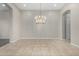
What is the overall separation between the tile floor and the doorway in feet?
1.11

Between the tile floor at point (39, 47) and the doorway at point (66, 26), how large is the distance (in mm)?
338

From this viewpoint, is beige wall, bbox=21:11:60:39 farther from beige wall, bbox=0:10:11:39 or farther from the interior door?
beige wall, bbox=0:10:11:39

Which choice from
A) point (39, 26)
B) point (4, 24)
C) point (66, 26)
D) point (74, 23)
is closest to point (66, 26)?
point (66, 26)

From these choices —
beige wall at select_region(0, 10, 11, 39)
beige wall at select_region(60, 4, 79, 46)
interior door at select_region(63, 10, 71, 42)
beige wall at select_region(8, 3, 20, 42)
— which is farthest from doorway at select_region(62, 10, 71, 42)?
beige wall at select_region(0, 10, 11, 39)

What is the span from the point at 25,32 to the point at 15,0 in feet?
5.90

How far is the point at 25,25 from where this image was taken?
18.9 feet

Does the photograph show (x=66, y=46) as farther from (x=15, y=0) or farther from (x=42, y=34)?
(x=15, y=0)

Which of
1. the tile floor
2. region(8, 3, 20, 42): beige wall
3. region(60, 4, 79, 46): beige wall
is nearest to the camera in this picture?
the tile floor

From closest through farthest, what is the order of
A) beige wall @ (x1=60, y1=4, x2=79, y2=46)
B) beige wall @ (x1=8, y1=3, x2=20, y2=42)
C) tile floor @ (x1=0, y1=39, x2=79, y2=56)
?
1. tile floor @ (x1=0, y1=39, x2=79, y2=56)
2. beige wall @ (x1=60, y1=4, x2=79, y2=46)
3. beige wall @ (x1=8, y1=3, x2=20, y2=42)

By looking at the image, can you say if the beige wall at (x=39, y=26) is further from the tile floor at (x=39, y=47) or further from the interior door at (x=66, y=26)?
the interior door at (x=66, y=26)

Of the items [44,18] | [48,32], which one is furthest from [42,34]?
[44,18]

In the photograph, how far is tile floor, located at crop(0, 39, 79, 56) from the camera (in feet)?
16.6

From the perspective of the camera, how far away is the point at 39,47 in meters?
5.45

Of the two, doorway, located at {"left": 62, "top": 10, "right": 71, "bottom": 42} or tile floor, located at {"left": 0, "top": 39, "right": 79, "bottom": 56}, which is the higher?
doorway, located at {"left": 62, "top": 10, "right": 71, "bottom": 42}
